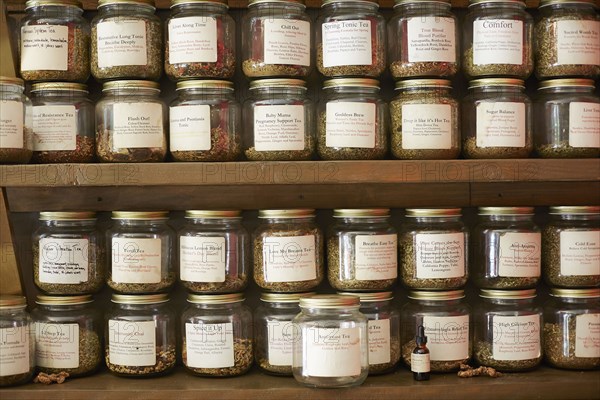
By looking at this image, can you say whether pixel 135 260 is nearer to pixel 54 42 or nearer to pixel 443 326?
pixel 54 42

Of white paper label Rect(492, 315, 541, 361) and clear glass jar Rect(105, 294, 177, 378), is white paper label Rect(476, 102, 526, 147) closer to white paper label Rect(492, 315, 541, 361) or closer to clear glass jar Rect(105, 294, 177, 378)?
white paper label Rect(492, 315, 541, 361)

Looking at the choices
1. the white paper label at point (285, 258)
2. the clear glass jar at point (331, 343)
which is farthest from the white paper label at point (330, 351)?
the white paper label at point (285, 258)

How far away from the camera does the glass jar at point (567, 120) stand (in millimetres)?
1536

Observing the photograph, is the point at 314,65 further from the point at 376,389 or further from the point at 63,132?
the point at 376,389

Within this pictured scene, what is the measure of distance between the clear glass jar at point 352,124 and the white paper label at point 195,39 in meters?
0.23

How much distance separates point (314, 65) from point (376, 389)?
2.14ft

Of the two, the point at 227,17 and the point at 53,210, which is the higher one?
the point at 227,17

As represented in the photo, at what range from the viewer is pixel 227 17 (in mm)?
1557

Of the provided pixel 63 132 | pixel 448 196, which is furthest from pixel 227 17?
pixel 448 196

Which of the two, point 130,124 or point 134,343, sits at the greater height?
point 130,124

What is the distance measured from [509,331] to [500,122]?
0.40 meters

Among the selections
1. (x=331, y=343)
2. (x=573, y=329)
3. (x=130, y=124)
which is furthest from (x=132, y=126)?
(x=573, y=329)

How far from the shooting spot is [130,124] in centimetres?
151

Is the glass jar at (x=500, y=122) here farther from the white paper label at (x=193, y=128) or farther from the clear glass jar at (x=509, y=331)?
the white paper label at (x=193, y=128)
